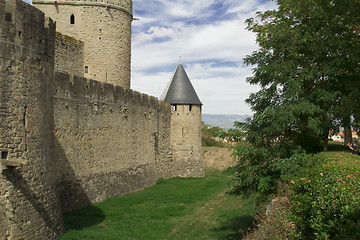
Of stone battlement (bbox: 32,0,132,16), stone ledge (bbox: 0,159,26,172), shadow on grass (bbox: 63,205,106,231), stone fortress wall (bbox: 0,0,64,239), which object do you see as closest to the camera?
stone ledge (bbox: 0,159,26,172)

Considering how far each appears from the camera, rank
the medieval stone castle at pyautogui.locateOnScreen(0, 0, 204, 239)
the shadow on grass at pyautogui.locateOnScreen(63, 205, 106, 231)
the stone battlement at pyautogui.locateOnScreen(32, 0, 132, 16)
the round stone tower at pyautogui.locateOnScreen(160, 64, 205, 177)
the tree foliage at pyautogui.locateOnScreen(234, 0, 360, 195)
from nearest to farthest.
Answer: the medieval stone castle at pyautogui.locateOnScreen(0, 0, 204, 239)
the tree foliage at pyautogui.locateOnScreen(234, 0, 360, 195)
the shadow on grass at pyautogui.locateOnScreen(63, 205, 106, 231)
the stone battlement at pyautogui.locateOnScreen(32, 0, 132, 16)
the round stone tower at pyautogui.locateOnScreen(160, 64, 205, 177)

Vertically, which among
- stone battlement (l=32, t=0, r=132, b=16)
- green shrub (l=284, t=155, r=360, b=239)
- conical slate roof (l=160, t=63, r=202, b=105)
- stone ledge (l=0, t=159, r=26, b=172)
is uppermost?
stone battlement (l=32, t=0, r=132, b=16)

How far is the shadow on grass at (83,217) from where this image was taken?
1055 centimetres

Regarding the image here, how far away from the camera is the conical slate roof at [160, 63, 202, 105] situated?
22.5 meters

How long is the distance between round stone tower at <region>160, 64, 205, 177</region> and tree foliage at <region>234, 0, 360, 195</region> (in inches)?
505

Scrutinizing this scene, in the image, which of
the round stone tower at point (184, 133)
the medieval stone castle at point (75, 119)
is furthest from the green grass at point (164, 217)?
the round stone tower at point (184, 133)

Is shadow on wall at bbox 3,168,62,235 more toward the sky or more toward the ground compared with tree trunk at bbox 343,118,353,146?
more toward the ground

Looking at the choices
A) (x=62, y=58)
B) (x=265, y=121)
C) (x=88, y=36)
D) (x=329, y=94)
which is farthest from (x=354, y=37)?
(x=88, y=36)

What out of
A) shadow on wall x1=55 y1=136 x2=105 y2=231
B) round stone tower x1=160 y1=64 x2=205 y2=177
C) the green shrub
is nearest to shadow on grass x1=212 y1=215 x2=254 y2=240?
shadow on wall x1=55 y1=136 x2=105 y2=231

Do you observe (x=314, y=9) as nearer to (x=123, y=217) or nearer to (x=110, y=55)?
(x=123, y=217)

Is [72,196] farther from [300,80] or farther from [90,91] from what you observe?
[300,80]

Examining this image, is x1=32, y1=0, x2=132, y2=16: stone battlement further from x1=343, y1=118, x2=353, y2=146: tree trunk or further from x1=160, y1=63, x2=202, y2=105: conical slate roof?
x1=343, y1=118, x2=353, y2=146: tree trunk

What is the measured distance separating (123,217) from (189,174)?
10.5 m

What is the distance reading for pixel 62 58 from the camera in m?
16.7
